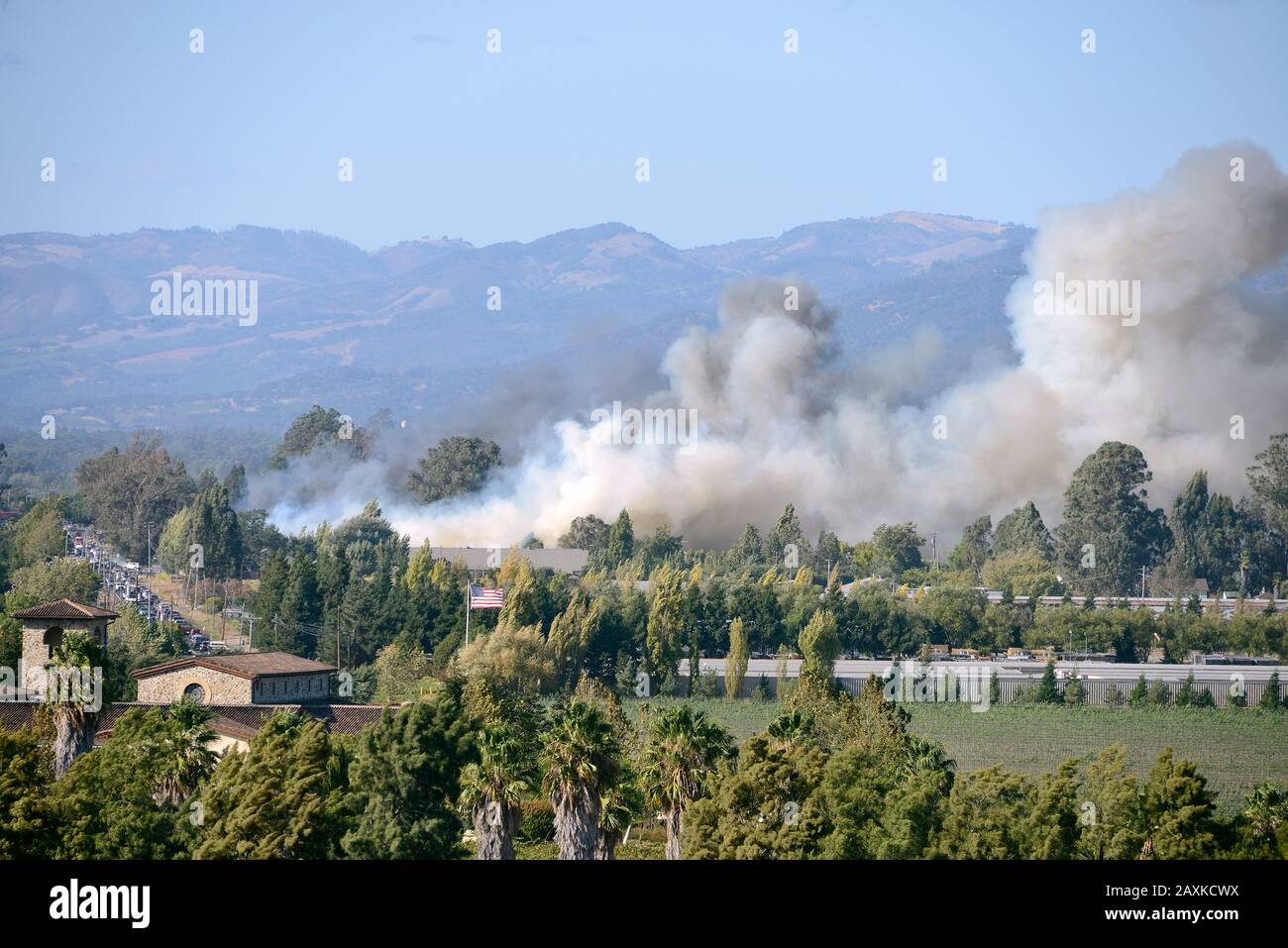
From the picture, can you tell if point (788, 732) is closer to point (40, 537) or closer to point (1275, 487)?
point (40, 537)

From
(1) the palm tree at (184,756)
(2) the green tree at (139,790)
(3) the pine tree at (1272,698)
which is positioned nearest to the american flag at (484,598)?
(3) the pine tree at (1272,698)

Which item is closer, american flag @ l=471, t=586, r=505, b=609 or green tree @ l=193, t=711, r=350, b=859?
green tree @ l=193, t=711, r=350, b=859

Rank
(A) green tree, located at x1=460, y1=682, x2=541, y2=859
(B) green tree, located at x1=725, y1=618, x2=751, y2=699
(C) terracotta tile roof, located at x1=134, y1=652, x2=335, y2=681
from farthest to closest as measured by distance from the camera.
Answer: (B) green tree, located at x1=725, y1=618, x2=751, y2=699
(C) terracotta tile roof, located at x1=134, y1=652, x2=335, y2=681
(A) green tree, located at x1=460, y1=682, x2=541, y2=859

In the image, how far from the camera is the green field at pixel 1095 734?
2549 inches

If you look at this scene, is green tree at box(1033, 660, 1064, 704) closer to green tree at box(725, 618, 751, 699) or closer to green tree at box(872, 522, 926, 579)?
green tree at box(725, 618, 751, 699)

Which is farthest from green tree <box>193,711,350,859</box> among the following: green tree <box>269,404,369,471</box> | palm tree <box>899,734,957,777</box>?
green tree <box>269,404,369,471</box>

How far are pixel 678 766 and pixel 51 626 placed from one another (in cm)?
2535

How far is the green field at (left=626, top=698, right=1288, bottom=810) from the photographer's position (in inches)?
2549

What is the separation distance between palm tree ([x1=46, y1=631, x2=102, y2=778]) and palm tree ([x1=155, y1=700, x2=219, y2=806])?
4.19 m

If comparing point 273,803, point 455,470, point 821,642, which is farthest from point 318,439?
point 273,803

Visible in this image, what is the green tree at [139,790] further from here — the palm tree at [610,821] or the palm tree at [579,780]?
the palm tree at [610,821]
